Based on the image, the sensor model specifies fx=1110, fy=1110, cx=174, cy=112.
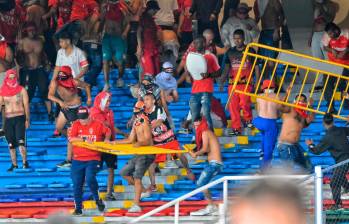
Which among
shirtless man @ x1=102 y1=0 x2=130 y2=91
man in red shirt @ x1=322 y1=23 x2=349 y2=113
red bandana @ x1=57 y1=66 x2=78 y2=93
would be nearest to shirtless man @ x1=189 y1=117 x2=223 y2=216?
red bandana @ x1=57 y1=66 x2=78 y2=93

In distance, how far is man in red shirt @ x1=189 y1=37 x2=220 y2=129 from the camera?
1551 cm

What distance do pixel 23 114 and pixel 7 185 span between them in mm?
1103

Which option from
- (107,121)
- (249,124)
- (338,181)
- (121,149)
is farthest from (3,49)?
(338,181)

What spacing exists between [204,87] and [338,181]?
3973mm

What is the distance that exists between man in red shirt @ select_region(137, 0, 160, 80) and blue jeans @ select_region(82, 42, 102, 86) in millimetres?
703

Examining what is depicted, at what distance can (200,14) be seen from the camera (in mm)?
→ 18547

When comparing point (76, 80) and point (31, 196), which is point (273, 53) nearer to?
point (76, 80)

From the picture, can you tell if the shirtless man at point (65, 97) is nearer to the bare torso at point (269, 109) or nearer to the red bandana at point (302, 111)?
the bare torso at point (269, 109)

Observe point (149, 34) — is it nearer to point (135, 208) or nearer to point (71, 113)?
point (71, 113)

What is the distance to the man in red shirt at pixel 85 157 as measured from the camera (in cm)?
1411

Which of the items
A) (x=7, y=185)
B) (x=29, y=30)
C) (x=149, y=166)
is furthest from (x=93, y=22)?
(x=149, y=166)

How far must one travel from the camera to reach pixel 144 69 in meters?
17.6

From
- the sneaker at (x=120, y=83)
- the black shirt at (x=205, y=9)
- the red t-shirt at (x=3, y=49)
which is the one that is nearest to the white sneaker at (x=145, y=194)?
the sneaker at (x=120, y=83)

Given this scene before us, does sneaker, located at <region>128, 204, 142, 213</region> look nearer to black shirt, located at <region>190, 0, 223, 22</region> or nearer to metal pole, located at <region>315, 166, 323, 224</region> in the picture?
metal pole, located at <region>315, 166, 323, 224</region>
